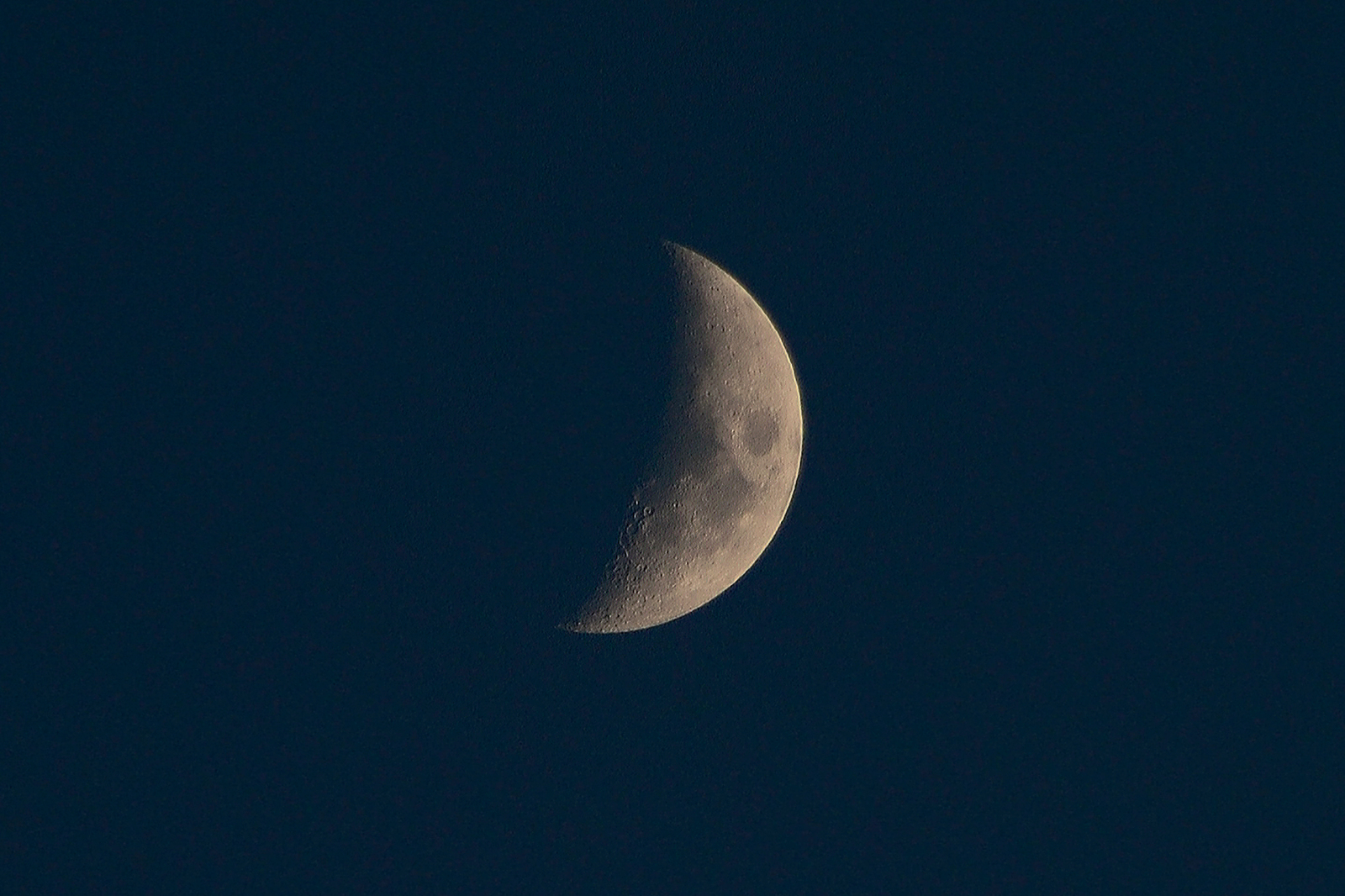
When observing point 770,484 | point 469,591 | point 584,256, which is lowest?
point 469,591

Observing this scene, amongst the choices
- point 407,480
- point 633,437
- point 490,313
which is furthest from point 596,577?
point 490,313

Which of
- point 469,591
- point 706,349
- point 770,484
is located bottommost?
point 469,591

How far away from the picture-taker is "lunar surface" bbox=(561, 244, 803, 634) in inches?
225

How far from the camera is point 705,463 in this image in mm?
5738

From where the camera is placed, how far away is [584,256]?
5590 millimetres

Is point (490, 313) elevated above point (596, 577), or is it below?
above

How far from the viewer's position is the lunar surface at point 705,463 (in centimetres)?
571

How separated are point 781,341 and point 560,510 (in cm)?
185

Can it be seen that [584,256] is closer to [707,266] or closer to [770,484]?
[707,266]

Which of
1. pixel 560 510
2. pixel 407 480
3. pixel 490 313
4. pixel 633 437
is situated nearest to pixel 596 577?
pixel 560 510

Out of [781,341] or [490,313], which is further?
[781,341]

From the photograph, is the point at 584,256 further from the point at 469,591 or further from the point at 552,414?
the point at 469,591

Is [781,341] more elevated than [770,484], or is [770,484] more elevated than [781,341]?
[781,341]

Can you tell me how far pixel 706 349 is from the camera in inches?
228
